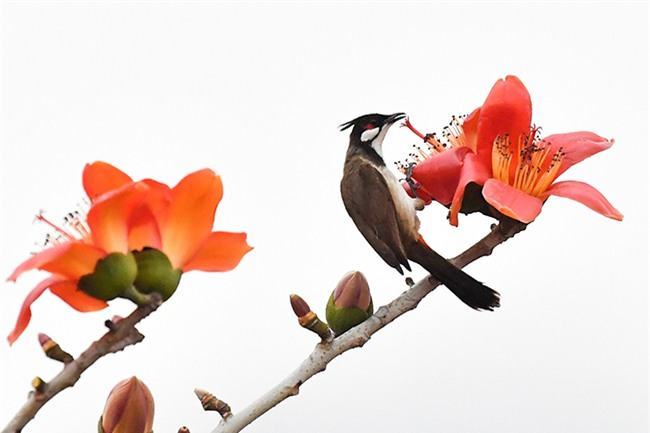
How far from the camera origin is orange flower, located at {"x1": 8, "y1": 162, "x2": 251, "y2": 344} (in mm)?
525

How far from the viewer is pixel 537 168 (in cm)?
69

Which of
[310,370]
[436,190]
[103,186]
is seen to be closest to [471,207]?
[436,190]

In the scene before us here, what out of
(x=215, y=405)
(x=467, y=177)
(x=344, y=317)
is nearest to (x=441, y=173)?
(x=467, y=177)

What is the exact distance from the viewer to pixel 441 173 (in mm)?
688

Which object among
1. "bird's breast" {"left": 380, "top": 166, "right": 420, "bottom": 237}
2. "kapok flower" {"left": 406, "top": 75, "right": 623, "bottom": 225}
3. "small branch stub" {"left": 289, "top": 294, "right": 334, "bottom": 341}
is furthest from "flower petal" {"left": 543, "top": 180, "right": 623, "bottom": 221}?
"small branch stub" {"left": 289, "top": 294, "right": 334, "bottom": 341}

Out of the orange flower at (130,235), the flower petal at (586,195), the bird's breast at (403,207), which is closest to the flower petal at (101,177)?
the orange flower at (130,235)

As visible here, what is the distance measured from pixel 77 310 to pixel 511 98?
0.38 metres

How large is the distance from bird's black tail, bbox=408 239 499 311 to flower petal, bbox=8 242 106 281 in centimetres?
25

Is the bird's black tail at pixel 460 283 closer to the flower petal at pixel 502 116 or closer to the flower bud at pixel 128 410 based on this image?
the flower petal at pixel 502 116

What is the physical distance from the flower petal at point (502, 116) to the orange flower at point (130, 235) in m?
0.24

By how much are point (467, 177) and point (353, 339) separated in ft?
0.50

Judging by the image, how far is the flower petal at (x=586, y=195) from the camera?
638 mm

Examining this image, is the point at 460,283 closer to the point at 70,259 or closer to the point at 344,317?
the point at 344,317

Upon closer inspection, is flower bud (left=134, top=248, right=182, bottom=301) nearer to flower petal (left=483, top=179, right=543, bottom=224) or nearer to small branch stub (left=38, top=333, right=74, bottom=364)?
small branch stub (left=38, top=333, right=74, bottom=364)
